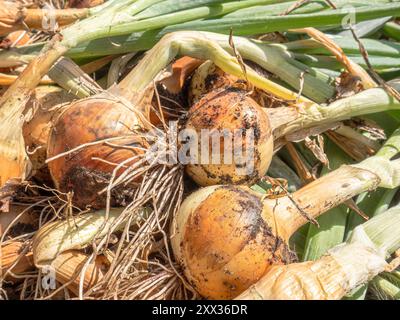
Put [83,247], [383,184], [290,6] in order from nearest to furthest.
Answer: [83,247] → [383,184] → [290,6]

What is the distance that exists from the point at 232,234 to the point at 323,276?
232 mm

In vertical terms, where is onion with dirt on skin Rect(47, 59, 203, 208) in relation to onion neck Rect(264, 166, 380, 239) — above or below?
above

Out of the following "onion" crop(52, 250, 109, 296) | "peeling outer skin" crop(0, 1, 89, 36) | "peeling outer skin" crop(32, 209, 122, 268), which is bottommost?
"onion" crop(52, 250, 109, 296)

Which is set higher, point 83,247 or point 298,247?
point 83,247

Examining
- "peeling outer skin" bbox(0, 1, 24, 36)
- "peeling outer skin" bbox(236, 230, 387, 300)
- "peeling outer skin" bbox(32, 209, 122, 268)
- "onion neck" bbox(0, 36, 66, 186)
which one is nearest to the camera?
"peeling outer skin" bbox(236, 230, 387, 300)

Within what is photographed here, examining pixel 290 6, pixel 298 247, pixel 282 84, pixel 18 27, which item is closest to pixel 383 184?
pixel 298 247

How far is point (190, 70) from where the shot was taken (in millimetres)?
1858

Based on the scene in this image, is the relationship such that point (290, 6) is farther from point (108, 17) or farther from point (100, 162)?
point (100, 162)

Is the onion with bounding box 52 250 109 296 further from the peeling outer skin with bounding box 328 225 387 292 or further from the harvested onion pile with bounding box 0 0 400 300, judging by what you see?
the peeling outer skin with bounding box 328 225 387 292

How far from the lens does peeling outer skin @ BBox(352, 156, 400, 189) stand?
1691 mm

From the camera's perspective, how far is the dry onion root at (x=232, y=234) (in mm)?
1411

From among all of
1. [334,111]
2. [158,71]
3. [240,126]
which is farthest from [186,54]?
[334,111]

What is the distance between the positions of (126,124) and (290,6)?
66 cm

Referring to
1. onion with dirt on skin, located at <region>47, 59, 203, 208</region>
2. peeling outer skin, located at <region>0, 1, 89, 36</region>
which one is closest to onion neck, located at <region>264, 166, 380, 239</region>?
onion with dirt on skin, located at <region>47, 59, 203, 208</region>
